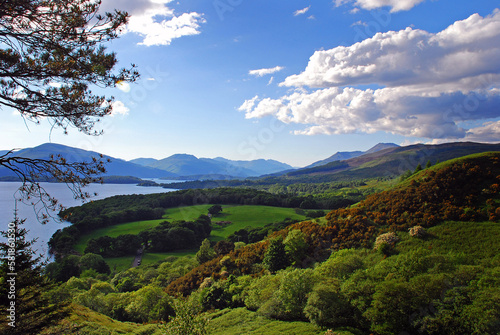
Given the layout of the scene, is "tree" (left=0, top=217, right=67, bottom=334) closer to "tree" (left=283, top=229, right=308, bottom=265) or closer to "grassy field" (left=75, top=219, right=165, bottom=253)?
"tree" (left=283, top=229, right=308, bottom=265)

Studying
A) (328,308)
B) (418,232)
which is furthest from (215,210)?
(328,308)

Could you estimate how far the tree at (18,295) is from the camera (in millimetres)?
13335

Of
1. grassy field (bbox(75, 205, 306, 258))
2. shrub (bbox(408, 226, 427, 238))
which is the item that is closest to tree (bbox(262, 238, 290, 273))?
shrub (bbox(408, 226, 427, 238))

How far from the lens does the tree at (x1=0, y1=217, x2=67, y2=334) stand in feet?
43.8

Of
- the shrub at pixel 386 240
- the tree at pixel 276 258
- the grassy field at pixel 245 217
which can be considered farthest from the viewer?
the grassy field at pixel 245 217

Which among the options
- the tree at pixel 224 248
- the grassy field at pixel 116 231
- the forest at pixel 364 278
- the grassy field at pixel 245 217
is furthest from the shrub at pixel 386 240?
the grassy field at pixel 116 231

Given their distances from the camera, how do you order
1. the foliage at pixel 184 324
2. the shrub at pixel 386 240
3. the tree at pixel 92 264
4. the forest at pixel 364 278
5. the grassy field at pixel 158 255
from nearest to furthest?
the forest at pixel 364 278, the foliage at pixel 184 324, the shrub at pixel 386 240, the tree at pixel 92 264, the grassy field at pixel 158 255

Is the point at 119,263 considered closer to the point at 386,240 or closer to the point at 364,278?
Result: the point at 386,240

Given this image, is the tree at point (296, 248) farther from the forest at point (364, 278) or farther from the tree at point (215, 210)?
the tree at point (215, 210)

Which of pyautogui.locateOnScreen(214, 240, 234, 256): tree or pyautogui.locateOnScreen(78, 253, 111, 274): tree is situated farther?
pyautogui.locateOnScreen(214, 240, 234, 256): tree

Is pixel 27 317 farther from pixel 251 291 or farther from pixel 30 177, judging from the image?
pixel 251 291

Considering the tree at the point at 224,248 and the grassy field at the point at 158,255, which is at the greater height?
the tree at the point at 224,248

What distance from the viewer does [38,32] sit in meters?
10.3

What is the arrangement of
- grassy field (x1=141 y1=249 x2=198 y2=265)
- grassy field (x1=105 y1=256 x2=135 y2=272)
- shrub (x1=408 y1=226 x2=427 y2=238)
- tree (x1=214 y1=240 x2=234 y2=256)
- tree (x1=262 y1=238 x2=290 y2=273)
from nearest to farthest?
shrub (x1=408 y1=226 x2=427 y2=238)
tree (x1=262 y1=238 x2=290 y2=273)
tree (x1=214 y1=240 x2=234 y2=256)
grassy field (x1=105 y1=256 x2=135 y2=272)
grassy field (x1=141 y1=249 x2=198 y2=265)
